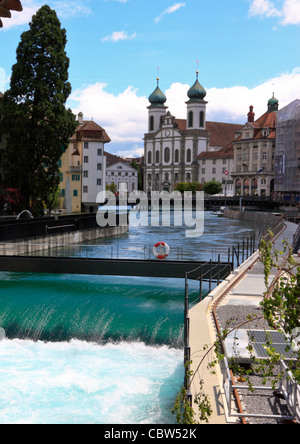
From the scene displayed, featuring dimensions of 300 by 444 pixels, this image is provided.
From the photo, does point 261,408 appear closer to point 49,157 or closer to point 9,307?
point 9,307

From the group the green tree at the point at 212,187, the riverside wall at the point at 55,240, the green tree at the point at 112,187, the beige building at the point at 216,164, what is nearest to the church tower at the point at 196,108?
the beige building at the point at 216,164

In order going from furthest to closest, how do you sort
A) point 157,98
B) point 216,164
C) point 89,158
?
point 157,98 → point 216,164 → point 89,158

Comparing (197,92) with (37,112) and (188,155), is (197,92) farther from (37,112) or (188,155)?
(37,112)

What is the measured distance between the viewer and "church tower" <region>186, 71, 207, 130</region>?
16312cm

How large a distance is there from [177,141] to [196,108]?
39.2 ft

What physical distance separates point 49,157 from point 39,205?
4539 millimetres

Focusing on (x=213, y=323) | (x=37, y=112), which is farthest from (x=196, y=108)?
(x=213, y=323)

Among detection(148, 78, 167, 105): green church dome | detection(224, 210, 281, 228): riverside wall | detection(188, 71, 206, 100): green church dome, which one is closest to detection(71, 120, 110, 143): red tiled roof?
detection(224, 210, 281, 228): riverside wall

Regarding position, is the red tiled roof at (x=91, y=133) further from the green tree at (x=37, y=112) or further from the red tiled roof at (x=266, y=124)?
the red tiled roof at (x=266, y=124)

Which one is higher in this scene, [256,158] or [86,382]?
[256,158]

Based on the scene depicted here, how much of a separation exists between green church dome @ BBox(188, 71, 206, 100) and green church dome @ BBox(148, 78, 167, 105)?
38.0 ft

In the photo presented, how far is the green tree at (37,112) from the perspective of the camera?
45.5 metres

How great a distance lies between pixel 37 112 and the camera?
45.8 meters

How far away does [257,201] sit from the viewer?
10612 centimetres
